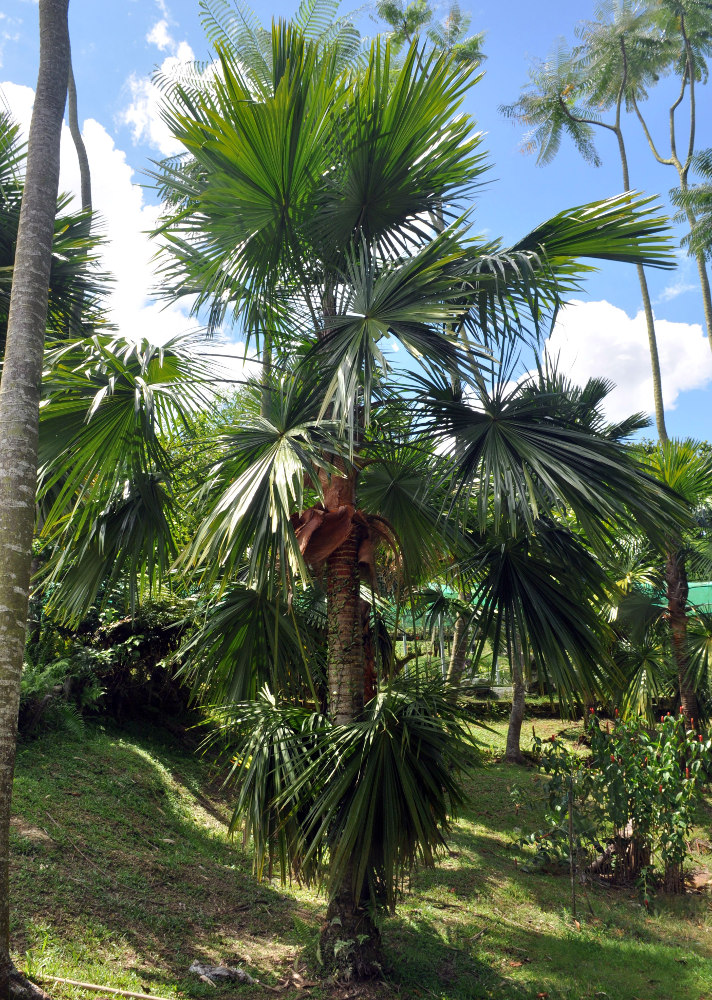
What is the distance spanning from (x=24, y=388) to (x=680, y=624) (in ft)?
30.6

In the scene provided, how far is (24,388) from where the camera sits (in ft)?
13.5

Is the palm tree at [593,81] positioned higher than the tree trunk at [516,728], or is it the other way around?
the palm tree at [593,81]

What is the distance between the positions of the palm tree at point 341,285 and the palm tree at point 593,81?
14.2 metres

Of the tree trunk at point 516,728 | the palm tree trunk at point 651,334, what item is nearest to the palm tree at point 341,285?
the tree trunk at point 516,728

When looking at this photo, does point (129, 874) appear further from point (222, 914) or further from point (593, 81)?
point (593, 81)

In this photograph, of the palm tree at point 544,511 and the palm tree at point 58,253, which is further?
the palm tree at point 58,253

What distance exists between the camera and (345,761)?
4352 millimetres

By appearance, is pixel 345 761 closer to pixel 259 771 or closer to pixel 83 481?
pixel 259 771

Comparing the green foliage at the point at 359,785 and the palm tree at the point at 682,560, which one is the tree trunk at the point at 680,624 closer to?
the palm tree at the point at 682,560

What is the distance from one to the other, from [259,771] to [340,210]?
→ 3.65m

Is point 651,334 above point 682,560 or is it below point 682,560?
above

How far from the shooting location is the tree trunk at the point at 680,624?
10250mm

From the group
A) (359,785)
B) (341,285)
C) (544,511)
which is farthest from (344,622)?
(341,285)

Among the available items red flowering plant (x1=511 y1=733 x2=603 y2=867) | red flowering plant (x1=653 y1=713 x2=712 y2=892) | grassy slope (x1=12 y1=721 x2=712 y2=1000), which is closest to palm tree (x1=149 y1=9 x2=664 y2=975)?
grassy slope (x1=12 y1=721 x2=712 y2=1000)
